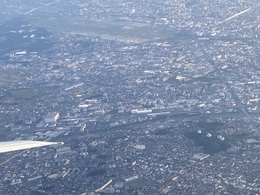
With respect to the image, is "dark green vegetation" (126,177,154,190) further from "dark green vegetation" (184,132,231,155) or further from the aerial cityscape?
"dark green vegetation" (184,132,231,155)

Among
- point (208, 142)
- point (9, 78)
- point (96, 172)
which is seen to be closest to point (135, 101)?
point (208, 142)

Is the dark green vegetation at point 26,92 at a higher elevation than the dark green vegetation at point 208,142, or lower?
lower

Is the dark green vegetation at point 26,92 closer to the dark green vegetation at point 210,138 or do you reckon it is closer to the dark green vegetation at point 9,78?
the dark green vegetation at point 9,78

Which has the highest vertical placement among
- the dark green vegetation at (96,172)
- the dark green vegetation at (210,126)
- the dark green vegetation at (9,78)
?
the dark green vegetation at (96,172)

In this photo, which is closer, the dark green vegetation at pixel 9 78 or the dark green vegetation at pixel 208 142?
the dark green vegetation at pixel 208 142

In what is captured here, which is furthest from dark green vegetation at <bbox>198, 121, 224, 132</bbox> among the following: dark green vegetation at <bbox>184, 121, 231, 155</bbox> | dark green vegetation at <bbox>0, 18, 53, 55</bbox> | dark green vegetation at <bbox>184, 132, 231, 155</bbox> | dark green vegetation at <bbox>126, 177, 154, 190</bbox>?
dark green vegetation at <bbox>0, 18, 53, 55</bbox>

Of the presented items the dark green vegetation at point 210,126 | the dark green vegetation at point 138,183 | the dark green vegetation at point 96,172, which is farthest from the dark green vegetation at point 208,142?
the dark green vegetation at point 96,172

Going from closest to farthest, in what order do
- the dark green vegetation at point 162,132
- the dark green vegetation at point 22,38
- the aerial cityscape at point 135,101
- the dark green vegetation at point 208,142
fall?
the aerial cityscape at point 135,101 < the dark green vegetation at point 208,142 < the dark green vegetation at point 162,132 < the dark green vegetation at point 22,38

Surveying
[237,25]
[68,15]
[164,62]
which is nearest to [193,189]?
[164,62]
